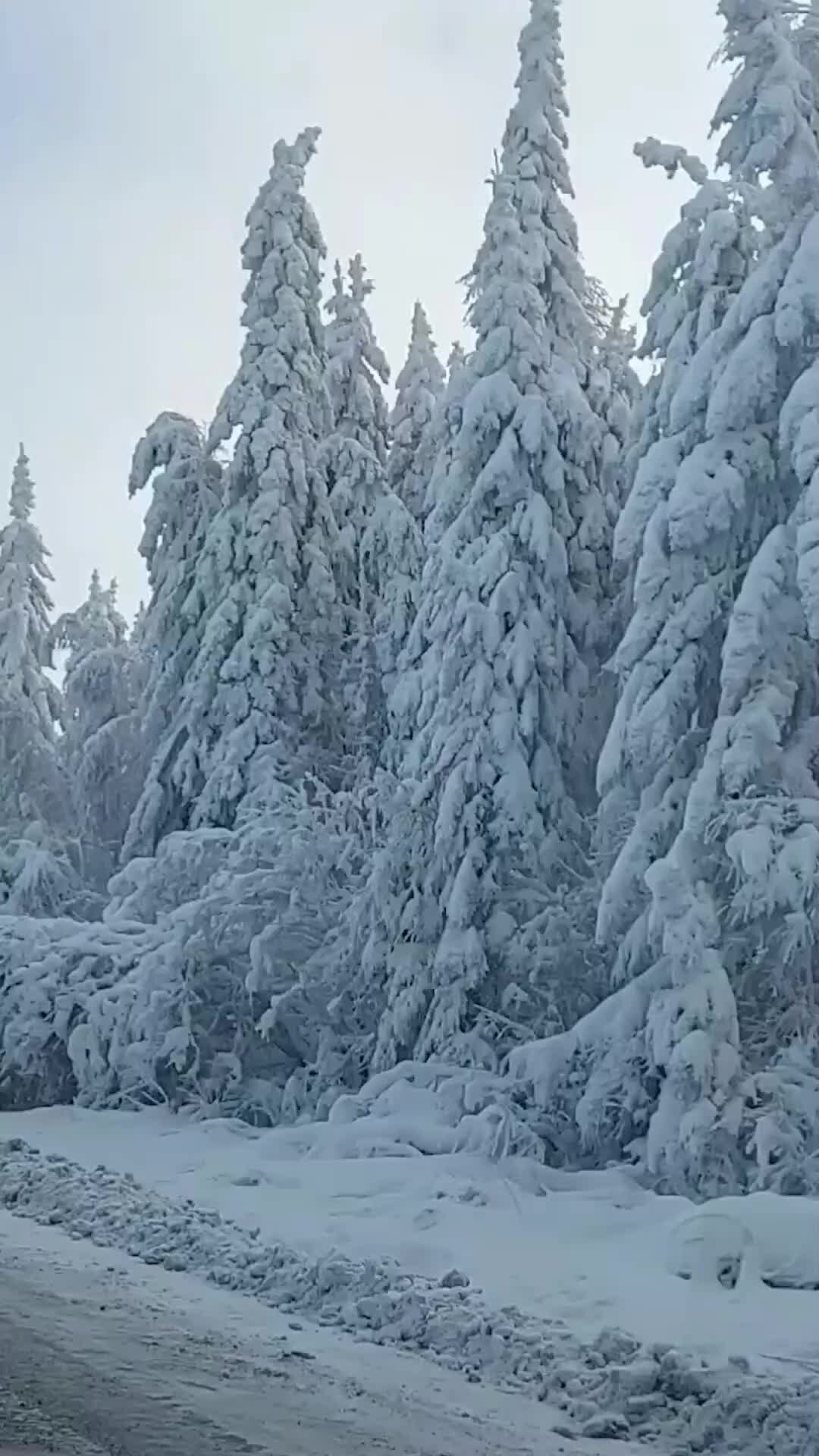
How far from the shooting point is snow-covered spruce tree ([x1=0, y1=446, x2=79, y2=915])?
955 inches

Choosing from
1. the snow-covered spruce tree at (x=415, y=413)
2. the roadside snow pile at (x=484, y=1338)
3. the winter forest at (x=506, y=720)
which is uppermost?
the snow-covered spruce tree at (x=415, y=413)

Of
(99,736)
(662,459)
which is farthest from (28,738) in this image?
(662,459)

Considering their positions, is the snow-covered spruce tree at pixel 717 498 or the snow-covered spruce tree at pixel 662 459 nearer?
the snow-covered spruce tree at pixel 717 498

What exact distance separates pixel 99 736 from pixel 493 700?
44.6 feet

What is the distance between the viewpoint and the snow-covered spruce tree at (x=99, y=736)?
29094 mm

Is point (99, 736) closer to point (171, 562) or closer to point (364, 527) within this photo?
point (171, 562)

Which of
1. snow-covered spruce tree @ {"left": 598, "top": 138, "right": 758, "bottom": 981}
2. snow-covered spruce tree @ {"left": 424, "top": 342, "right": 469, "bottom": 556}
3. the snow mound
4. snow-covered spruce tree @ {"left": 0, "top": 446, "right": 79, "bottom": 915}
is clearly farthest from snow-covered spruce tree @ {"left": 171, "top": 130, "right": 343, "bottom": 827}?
the snow mound

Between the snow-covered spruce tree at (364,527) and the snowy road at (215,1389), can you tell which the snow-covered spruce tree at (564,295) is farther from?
the snowy road at (215,1389)

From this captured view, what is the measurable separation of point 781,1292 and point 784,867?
388 cm

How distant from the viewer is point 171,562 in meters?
25.7

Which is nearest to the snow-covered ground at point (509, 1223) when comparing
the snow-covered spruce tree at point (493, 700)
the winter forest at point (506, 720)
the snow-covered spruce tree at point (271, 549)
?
the winter forest at point (506, 720)

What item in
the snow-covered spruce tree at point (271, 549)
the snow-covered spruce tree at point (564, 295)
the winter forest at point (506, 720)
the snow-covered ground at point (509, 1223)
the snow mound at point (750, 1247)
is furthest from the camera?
the snow-covered spruce tree at point (271, 549)

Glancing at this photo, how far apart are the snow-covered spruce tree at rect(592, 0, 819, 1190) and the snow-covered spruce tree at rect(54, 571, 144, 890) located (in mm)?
15551

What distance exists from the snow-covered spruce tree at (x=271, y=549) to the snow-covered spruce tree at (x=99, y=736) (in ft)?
15.4
